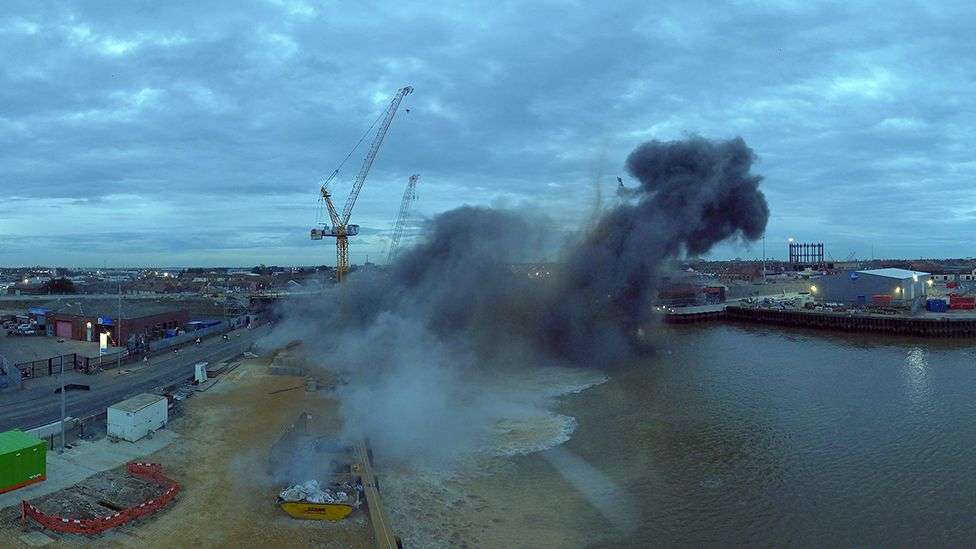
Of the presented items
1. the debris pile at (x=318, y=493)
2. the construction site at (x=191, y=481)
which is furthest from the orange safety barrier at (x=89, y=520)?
the debris pile at (x=318, y=493)

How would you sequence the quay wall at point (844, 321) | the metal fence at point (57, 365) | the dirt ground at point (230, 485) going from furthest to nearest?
the quay wall at point (844, 321) → the metal fence at point (57, 365) → the dirt ground at point (230, 485)

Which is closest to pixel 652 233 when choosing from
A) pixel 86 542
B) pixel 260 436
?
pixel 260 436

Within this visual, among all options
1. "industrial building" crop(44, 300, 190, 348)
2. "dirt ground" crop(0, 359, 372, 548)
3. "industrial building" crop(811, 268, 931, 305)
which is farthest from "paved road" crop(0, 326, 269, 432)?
"industrial building" crop(811, 268, 931, 305)

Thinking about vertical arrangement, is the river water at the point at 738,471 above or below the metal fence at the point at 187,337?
below

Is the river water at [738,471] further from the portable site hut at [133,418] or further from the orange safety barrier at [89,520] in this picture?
the portable site hut at [133,418]

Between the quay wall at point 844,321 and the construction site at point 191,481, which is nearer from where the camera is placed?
the construction site at point 191,481

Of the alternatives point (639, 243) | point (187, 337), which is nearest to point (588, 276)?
point (639, 243)

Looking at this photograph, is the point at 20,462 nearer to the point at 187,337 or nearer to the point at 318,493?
the point at 318,493
